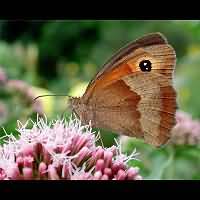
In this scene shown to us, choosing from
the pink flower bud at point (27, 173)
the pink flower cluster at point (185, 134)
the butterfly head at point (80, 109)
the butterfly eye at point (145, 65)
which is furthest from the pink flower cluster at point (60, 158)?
the pink flower cluster at point (185, 134)

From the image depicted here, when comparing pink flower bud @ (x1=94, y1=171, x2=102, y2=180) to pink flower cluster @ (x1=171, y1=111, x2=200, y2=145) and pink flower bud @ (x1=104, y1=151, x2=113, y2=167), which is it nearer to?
pink flower bud @ (x1=104, y1=151, x2=113, y2=167)

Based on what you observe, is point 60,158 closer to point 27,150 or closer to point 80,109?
point 27,150

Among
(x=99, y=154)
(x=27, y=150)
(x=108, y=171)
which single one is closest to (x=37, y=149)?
(x=27, y=150)

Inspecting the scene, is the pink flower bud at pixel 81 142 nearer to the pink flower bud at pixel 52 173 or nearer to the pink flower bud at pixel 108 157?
the pink flower bud at pixel 108 157

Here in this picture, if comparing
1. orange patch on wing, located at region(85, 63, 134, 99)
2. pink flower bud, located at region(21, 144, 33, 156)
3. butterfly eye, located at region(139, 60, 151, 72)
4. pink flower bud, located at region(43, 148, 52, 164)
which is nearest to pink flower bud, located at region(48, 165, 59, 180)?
pink flower bud, located at region(43, 148, 52, 164)

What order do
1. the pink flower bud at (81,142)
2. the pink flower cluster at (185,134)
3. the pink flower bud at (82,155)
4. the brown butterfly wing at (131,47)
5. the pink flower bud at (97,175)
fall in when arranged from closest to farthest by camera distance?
the pink flower bud at (97,175), the pink flower bud at (82,155), the pink flower bud at (81,142), the brown butterfly wing at (131,47), the pink flower cluster at (185,134)
